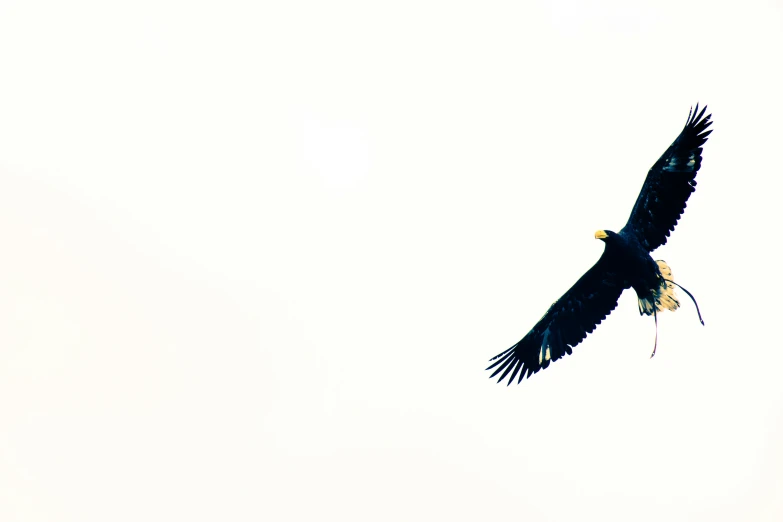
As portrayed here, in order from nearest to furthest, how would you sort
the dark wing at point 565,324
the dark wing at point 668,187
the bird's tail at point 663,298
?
the dark wing at point 668,187
the bird's tail at point 663,298
the dark wing at point 565,324

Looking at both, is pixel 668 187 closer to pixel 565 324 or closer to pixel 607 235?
pixel 607 235

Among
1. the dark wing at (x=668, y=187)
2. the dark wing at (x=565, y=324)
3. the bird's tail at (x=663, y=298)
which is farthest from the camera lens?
the dark wing at (x=565, y=324)

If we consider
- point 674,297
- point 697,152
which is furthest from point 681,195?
point 674,297

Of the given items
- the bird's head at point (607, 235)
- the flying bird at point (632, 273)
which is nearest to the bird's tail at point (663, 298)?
the flying bird at point (632, 273)

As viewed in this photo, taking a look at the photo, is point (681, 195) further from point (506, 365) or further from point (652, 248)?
point (506, 365)

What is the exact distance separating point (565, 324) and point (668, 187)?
325 centimetres

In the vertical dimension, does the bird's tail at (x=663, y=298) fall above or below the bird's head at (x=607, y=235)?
below

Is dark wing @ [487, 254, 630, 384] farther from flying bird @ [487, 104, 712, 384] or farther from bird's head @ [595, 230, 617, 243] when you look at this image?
bird's head @ [595, 230, 617, 243]

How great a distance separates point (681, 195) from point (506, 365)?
4490mm

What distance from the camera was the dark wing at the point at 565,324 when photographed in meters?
17.7

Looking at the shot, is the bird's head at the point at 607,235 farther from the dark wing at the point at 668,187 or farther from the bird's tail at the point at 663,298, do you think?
the bird's tail at the point at 663,298

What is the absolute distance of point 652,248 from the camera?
665 inches

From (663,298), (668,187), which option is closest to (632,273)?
(663,298)

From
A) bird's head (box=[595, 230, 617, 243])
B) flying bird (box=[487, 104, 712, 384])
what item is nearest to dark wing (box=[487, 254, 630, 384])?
flying bird (box=[487, 104, 712, 384])
